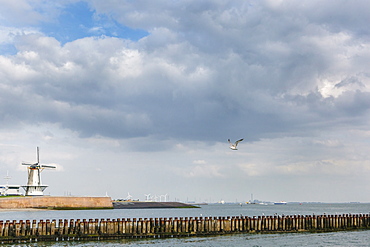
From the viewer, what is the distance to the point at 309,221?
6431cm

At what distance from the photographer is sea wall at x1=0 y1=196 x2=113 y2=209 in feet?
510

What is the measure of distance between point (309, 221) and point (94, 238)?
3103 cm

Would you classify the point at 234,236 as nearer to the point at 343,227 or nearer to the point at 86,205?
the point at 343,227

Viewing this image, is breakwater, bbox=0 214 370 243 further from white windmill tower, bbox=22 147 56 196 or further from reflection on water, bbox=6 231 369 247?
white windmill tower, bbox=22 147 56 196

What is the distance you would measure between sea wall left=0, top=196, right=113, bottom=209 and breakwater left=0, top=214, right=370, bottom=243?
108 meters

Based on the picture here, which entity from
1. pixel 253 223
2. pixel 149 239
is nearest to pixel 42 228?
pixel 149 239

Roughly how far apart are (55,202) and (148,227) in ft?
411

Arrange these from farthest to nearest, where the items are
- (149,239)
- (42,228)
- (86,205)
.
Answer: (86,205)
(149,239)
(42,228)

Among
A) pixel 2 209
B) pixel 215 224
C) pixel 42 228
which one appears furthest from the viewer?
pixel 2 209

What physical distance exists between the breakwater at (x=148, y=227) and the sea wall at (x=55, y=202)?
353ft

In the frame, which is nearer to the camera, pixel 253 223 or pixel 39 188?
pixel 253 223

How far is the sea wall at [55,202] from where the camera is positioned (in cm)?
15550

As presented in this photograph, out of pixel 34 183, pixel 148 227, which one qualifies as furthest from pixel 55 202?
pixel 148 227

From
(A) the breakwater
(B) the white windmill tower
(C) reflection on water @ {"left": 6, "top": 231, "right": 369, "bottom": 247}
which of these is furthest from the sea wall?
(C) reflection on water @ {"left": 6, "top": 231, "right": 369, "bottom": 247}
